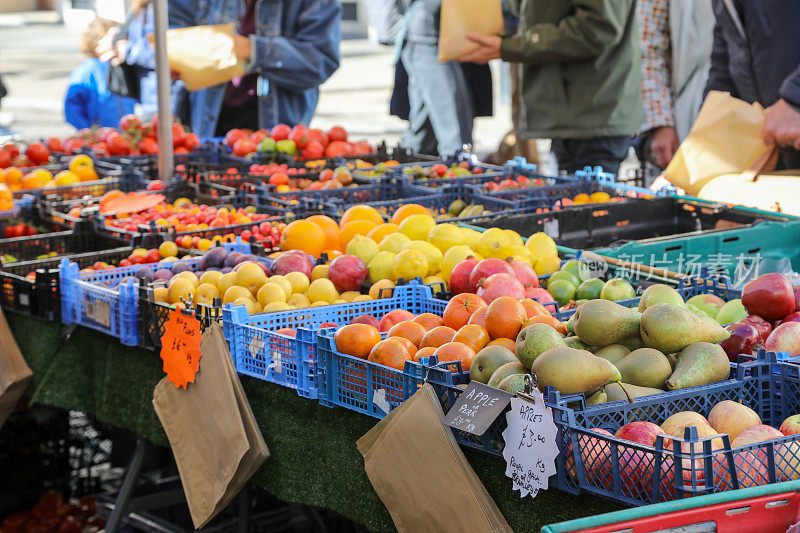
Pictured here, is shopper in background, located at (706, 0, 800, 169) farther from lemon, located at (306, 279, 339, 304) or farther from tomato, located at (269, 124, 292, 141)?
tomato, located at (269, 124, 292, 141)

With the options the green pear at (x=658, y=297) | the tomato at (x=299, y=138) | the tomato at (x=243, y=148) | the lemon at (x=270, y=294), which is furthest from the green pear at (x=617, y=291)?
the tomato at (x=243, y=148)

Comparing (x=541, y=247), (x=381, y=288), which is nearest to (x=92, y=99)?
(x=541, y=247)

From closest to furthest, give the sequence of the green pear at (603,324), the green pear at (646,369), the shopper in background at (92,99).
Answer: the green pear at (646,369)
the green pear at (603,324)
the shopper in background at (92,99)

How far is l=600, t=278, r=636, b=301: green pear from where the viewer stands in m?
2.70

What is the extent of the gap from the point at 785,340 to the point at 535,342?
62 cm

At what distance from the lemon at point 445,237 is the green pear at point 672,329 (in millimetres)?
1228

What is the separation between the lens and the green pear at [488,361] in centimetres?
208

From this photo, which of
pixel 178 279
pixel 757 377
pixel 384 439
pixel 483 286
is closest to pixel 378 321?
pixel 483 286

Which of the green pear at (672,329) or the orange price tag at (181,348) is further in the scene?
the orange price tag at (181,348)

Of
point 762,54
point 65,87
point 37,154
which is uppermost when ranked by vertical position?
point 65,87

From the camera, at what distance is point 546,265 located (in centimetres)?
316

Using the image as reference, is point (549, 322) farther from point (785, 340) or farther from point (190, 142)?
point (190, 142)

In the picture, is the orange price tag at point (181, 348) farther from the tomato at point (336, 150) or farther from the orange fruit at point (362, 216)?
the tomato at point (336, 150)

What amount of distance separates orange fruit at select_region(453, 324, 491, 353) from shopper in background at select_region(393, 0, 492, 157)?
4697 mm
